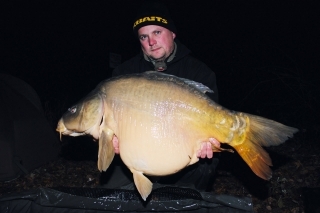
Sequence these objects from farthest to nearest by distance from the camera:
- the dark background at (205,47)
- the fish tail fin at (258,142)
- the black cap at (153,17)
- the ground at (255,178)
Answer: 1. the dark background at (205,47)
2. the ground at (255,178)
3. the black cap at (153,17)
4. the fish tail fin at (258,142)

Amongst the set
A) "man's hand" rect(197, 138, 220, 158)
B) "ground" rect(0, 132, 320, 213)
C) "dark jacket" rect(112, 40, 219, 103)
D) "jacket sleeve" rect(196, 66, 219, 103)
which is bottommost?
"ground" rect(0, 132, 320, 213)

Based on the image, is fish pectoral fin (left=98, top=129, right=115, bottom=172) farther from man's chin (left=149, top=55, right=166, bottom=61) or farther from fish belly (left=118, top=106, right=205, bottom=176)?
man's chin (left=149, top=55, right=166, bottom=61)

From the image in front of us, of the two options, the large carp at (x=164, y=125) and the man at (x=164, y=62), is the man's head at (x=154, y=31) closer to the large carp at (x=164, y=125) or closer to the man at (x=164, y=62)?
the man at (x=164, y=62)

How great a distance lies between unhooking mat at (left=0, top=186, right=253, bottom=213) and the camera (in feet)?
6.31

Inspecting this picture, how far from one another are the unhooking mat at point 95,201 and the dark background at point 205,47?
2819mm

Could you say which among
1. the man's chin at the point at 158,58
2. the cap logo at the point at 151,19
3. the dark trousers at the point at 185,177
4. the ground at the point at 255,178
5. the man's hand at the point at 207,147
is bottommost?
the ground at the point at 255,178

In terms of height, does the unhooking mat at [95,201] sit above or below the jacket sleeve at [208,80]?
below

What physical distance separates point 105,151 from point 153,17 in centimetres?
105

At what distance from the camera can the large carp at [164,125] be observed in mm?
1623

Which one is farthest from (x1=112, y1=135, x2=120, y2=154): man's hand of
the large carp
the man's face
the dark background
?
the dark background

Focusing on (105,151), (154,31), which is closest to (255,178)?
(154,31)

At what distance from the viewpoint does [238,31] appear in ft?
26.2

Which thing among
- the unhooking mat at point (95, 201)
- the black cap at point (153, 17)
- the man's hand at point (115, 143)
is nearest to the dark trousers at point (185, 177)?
the unhooking mat at point (95, 201)

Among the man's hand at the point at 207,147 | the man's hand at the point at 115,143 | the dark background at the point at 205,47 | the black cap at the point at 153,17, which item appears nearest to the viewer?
the man's hand at the point at 207,147
